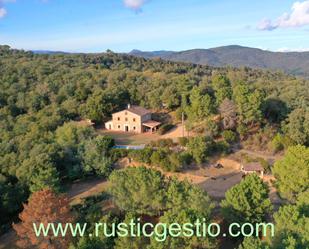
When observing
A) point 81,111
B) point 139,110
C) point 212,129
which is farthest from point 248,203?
point 81,111

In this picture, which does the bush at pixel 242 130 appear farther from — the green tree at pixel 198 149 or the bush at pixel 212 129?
the green tree at pixel 198 149

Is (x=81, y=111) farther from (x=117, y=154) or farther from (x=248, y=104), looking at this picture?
(x=248, y=104)

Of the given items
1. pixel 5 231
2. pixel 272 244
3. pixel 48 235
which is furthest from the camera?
pixel 5 231

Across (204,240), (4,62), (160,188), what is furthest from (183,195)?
(4,62)

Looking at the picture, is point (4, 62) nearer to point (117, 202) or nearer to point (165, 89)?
point (165, 89)

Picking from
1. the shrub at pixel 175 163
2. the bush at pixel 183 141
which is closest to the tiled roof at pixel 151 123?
the bush at pixel 183 141
